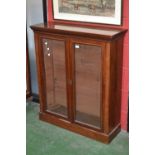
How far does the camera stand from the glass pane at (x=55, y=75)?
2730 mm

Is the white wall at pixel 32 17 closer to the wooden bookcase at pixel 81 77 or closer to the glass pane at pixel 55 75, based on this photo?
the wooden bookcase at pixel 81 77

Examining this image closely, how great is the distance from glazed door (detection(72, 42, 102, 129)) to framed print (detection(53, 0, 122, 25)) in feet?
1.16

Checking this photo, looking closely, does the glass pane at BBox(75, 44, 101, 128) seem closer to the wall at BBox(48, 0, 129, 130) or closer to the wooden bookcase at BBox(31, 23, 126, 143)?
the wooden bookcase at BBox(31, 23, 126, 143)

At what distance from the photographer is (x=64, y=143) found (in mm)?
2604

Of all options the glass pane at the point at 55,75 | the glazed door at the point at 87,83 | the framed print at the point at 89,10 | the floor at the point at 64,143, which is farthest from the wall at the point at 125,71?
the glass pane at the point at 55,75

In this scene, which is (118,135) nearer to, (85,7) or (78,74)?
(78,74)

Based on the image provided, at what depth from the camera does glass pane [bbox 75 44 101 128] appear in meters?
2.47

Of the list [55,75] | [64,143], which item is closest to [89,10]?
[55,75]

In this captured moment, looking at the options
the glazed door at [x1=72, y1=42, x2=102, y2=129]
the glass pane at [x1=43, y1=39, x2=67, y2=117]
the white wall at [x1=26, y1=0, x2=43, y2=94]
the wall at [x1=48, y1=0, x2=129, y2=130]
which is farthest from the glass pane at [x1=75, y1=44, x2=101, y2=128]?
the white wall at [x1=26, y1=0, x2=43, y2=94]

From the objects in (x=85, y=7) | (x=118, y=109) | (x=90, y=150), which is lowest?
(x=90, y=150)

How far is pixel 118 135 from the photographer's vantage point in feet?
8.95

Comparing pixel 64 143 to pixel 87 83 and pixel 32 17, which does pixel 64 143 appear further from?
pixel 32 17
